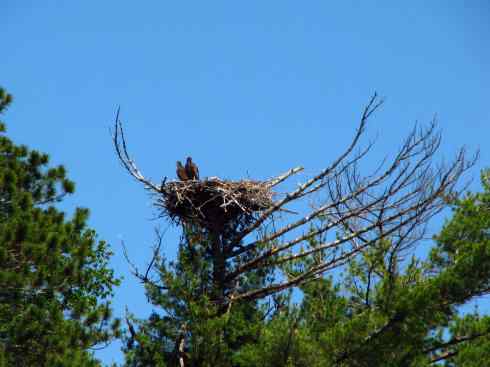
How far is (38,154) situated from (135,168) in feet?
8.56

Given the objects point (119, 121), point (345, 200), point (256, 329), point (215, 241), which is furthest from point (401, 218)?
point (119, 121)

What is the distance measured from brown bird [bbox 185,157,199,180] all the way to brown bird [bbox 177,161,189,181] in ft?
0.16

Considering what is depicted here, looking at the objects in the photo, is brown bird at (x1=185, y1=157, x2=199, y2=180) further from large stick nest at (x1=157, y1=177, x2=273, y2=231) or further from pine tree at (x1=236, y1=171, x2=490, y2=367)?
pine tree at (x1=236, y1=171, x2=490, y2=367)

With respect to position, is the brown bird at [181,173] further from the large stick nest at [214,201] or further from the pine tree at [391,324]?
the pine tree at [391,324]

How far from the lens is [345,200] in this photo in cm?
1366

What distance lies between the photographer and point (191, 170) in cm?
1559

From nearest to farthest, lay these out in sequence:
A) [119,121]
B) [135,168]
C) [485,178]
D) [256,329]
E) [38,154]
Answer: [256,329] < [119,121] < [135,168] < [38,154] < [485,178]

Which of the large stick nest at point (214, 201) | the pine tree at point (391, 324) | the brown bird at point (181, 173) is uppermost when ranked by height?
the brown bird at point (181, 173)

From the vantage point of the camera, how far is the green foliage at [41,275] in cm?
1409

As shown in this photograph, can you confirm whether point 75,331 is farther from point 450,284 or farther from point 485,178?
point 485,178

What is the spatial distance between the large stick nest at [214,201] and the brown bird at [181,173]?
1.29ft

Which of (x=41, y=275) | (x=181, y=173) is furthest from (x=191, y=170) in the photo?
(x=41, y=275)

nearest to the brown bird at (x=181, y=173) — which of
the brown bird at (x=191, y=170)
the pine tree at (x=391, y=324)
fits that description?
the brown bird at (x=191, y=170)

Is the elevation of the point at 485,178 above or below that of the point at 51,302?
above
